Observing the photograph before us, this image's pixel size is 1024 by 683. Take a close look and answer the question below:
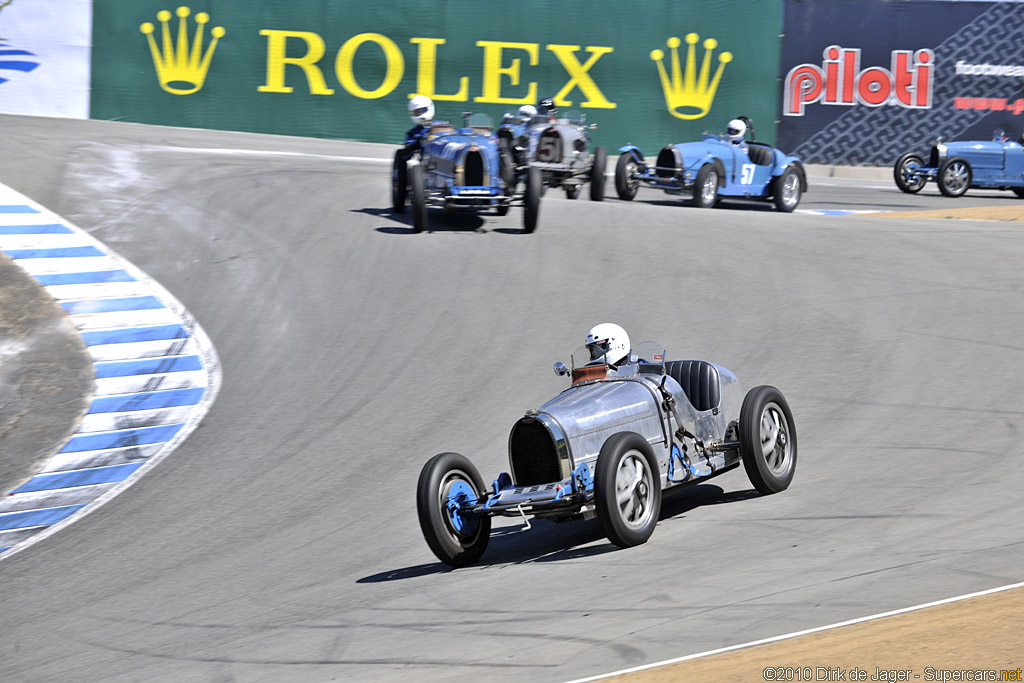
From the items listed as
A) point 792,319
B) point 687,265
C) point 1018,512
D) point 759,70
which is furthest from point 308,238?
point 759,70

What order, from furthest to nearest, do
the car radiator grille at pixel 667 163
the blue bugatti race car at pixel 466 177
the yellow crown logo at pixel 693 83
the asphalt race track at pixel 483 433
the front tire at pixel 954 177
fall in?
A: the yellow crown logo at pixel 693 83 → the front tire at pixel 954 177 → the car radiator grille at pixel 667 163 → the blue bugatti race car at pixel 466 177 → the asphalt race track at pixel 483 433

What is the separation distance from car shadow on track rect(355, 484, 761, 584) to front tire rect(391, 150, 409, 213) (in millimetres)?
9702

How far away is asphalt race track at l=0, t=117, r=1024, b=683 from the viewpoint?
20.6 feet

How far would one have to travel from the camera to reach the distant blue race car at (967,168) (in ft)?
79.8

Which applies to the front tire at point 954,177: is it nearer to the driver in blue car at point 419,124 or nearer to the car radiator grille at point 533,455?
the driver in blue car at point 419,124

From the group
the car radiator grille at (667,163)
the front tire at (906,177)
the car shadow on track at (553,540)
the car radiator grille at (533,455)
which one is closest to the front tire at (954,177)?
the front tire at (906,177)

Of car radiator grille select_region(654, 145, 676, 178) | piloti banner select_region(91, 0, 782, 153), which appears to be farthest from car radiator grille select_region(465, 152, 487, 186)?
piloti banner select_region(91, 0, 782, 153)

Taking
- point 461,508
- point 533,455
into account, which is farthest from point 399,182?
point 461,508

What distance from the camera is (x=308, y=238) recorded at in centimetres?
1655

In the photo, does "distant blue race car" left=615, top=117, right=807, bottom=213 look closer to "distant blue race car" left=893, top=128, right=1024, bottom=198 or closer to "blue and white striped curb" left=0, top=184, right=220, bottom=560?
"distant blue race car" left=893, top=128, right=1024, bottom=198

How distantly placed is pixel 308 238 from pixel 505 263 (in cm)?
291

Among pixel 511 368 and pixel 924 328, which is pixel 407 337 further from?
pixel 924 328

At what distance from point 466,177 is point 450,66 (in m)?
9.95

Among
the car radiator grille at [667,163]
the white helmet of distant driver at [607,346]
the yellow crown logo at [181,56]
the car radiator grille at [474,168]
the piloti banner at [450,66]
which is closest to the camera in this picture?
the white helmet of distant driver at [607,346]
